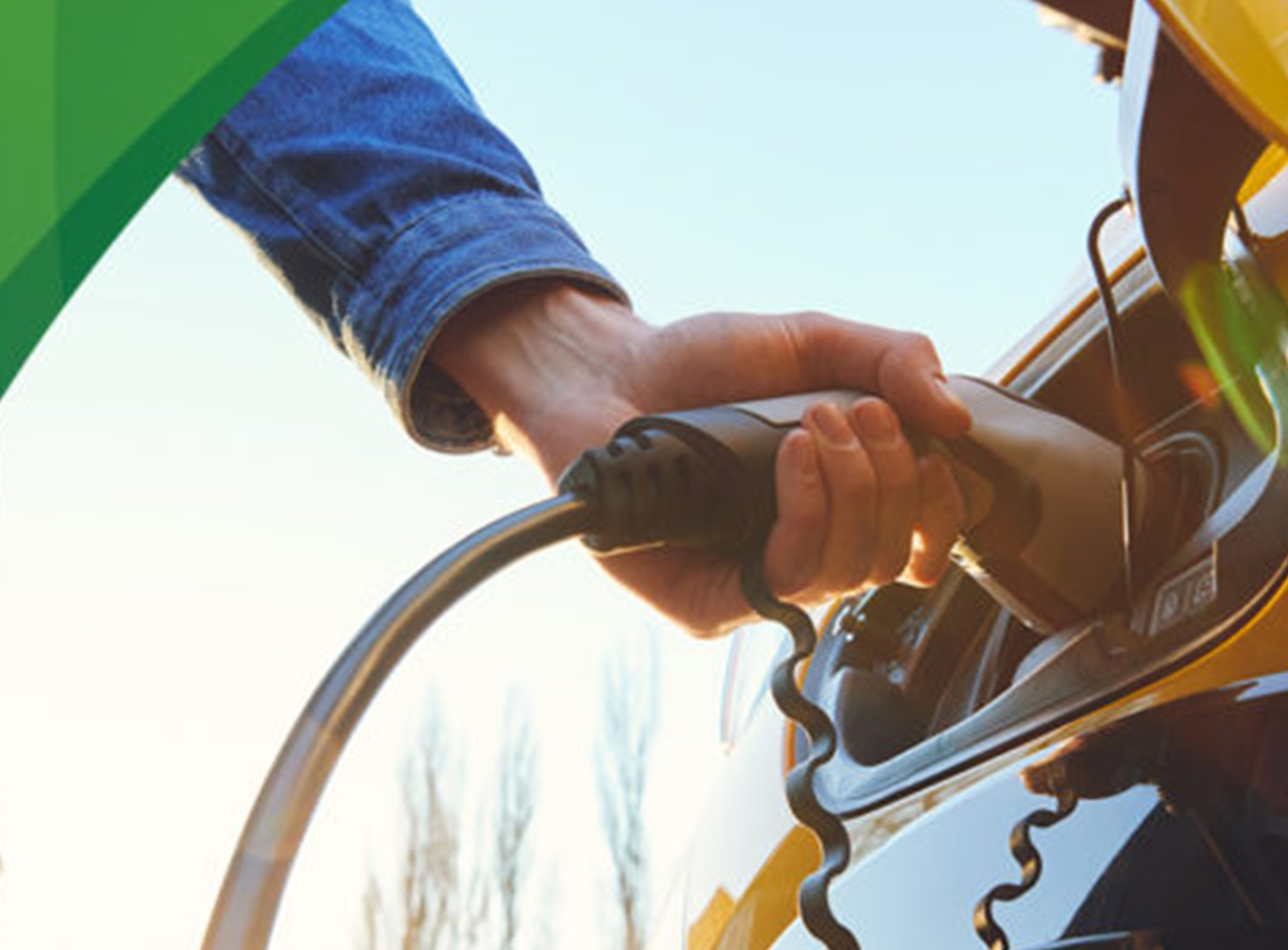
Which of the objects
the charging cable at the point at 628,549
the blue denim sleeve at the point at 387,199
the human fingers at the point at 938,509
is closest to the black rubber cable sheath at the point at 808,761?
the charging cable at the point at 628,549

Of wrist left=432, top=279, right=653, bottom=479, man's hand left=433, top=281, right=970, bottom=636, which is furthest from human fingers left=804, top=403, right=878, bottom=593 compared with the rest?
wrist left=432, top=279, right=653, bottom=479

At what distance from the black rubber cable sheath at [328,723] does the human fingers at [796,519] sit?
0.20m

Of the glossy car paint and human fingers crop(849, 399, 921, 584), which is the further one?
human fingers crop(849, 399, 921, 584)

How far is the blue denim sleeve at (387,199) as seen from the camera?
56.7 inches

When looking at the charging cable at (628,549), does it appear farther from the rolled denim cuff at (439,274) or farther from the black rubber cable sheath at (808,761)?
the rolled denim cuff at (439,274)

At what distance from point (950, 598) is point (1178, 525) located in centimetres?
34

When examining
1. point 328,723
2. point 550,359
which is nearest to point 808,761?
point 328,723

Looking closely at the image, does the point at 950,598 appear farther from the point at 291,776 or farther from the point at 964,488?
the point at 291,776

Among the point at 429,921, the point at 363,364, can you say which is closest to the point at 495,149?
the point at 363,364

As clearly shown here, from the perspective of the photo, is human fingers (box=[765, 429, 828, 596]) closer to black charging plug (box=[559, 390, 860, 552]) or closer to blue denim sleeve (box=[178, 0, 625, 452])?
black charging plug (box=[559, 390, 860, 552])

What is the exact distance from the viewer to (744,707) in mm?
1823

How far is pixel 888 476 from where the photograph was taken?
1136 millimetres

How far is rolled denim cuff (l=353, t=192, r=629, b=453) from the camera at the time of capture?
142cm

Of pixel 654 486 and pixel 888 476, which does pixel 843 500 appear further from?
pixel 654 486
